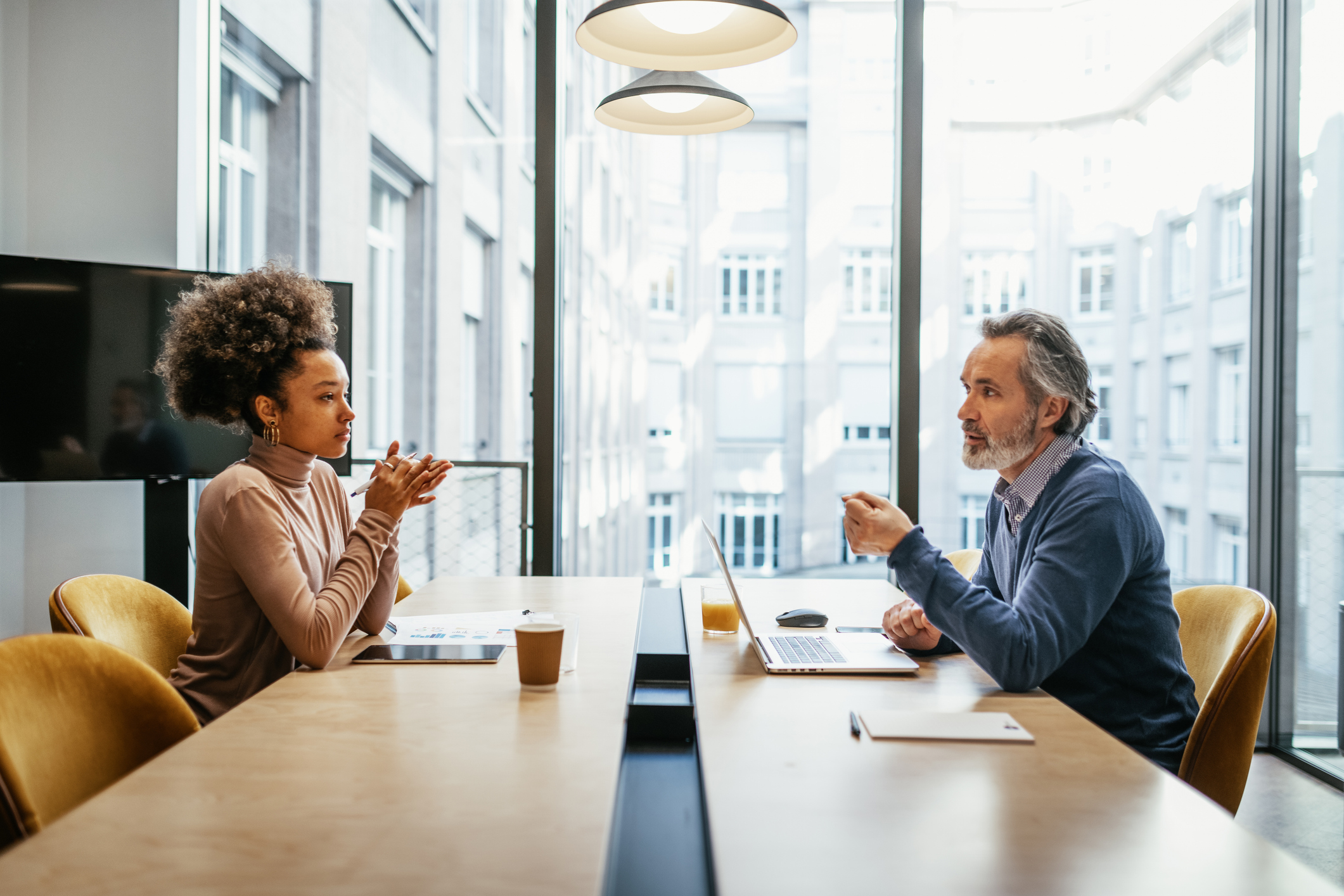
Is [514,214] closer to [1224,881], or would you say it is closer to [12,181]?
[12,181]

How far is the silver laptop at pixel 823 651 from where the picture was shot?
1.46 meters

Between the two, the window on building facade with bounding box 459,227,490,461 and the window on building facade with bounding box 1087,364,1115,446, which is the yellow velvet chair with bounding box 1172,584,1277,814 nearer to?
the window on building facade with bounding box 1087,364,1115,446

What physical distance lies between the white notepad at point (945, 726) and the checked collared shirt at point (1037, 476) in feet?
1.69

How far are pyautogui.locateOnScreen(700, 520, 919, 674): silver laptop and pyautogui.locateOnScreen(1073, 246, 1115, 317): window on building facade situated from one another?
2284 mm

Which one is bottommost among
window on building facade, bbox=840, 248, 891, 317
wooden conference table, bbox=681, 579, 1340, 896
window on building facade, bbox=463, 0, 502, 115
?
wooden conference table, bbox=681, 579, 1340, 896

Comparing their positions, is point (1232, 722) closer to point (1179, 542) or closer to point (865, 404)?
point (865, 404)

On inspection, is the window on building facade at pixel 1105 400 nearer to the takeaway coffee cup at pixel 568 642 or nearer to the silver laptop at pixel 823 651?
the silver laptop at pixel 823 651

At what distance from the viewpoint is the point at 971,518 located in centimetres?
346

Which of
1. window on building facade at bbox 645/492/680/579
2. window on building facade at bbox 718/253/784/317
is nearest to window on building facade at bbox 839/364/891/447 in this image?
window on building facade at bbox 718/253/784/317

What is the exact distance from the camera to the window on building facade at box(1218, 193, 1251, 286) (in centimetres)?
312

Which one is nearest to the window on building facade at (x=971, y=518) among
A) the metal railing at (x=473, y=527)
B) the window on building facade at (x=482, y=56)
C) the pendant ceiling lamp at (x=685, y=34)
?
the metal railing at (x=473, y=527)

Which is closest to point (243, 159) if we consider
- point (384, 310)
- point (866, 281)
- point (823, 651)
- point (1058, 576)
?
point (384, 310)

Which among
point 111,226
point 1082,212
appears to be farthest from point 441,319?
point 1082,212

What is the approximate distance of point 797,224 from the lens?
351 centimetres
